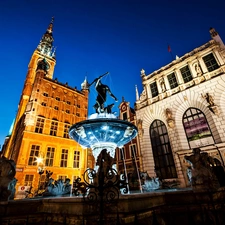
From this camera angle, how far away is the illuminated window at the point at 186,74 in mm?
16873

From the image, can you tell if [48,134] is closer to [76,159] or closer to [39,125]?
[39,125]

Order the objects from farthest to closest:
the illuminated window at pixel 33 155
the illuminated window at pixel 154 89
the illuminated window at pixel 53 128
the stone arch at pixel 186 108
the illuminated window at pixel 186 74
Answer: the illuminated window at pixel 53 128 → the illuminated window at pixel 154 89 → the illuminated window at pixel 33 155 → the illuminated window at pixel 186 74 → the stone arch at pixel 186 108

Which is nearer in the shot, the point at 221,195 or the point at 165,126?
the point at 221,195

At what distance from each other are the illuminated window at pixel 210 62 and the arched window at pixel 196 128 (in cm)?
482

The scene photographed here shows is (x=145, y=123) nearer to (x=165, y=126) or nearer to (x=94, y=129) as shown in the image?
(x=165, y=126)

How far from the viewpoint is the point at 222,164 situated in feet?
40.4

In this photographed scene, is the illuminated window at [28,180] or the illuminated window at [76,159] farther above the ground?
the illuminated window at [76,159]

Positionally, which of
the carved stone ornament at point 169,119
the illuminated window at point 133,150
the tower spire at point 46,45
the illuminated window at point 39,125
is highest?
the tower spire at point 46,45

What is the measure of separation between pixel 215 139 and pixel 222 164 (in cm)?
217

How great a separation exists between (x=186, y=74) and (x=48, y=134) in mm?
20996

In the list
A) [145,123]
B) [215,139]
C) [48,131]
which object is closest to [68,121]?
[48,131]

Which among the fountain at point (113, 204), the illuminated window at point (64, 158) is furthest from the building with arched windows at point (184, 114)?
the illuminated window at point (64, 158)

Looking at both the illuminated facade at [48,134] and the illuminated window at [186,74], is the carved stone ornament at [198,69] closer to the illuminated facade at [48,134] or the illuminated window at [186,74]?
the illuminated window at [186,74]

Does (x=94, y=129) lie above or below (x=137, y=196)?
above
